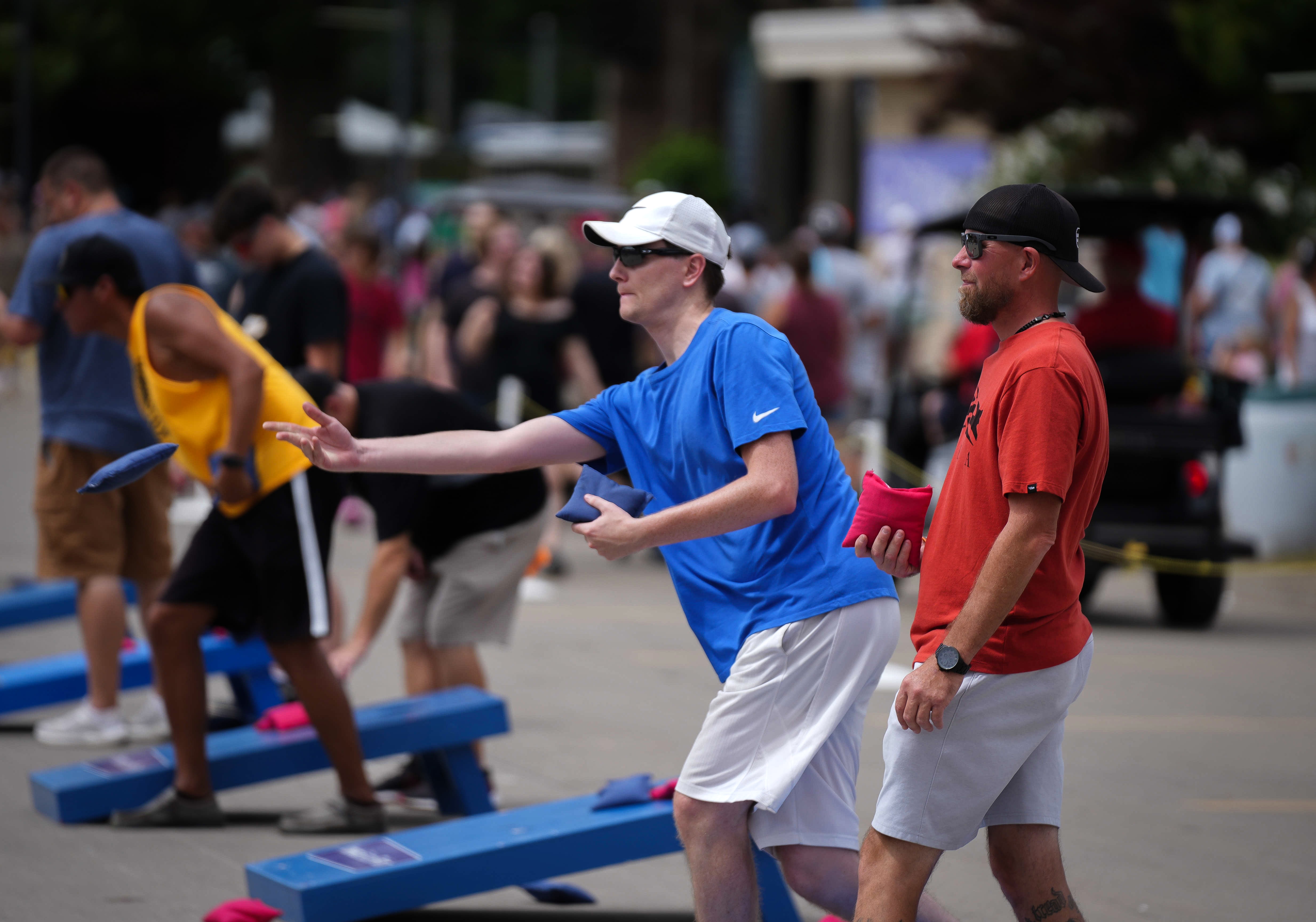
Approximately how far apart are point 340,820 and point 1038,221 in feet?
10.7

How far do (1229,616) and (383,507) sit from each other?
6762 mm

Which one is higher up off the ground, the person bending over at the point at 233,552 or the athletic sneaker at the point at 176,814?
the person bending over at the point at 233,552

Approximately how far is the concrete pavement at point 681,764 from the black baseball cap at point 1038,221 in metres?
2.22

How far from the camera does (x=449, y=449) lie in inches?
154

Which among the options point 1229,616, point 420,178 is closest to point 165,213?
point 420,178

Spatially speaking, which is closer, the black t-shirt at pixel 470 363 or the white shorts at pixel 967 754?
the white shorts at pixel 967 754

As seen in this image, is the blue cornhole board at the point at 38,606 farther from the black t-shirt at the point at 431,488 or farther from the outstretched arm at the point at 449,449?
the outstretched arm at the point at 449,449

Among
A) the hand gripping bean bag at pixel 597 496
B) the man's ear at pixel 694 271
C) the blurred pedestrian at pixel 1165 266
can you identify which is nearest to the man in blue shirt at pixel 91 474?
the man's ear at pixel 694 271

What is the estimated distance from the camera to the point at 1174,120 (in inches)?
806

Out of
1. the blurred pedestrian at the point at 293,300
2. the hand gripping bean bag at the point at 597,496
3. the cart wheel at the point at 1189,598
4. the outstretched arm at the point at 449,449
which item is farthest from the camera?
the cart wheel at the point at 1189,598

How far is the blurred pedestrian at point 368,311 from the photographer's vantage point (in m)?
12.2

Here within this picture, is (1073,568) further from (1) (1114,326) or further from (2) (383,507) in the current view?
(1) (1114,326)

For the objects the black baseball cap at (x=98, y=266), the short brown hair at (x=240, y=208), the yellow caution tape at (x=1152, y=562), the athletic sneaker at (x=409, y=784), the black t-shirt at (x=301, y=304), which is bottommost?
the athletic sneaker at (x=409, y=784)

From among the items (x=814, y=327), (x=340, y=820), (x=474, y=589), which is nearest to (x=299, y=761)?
(x=340, y=820)
